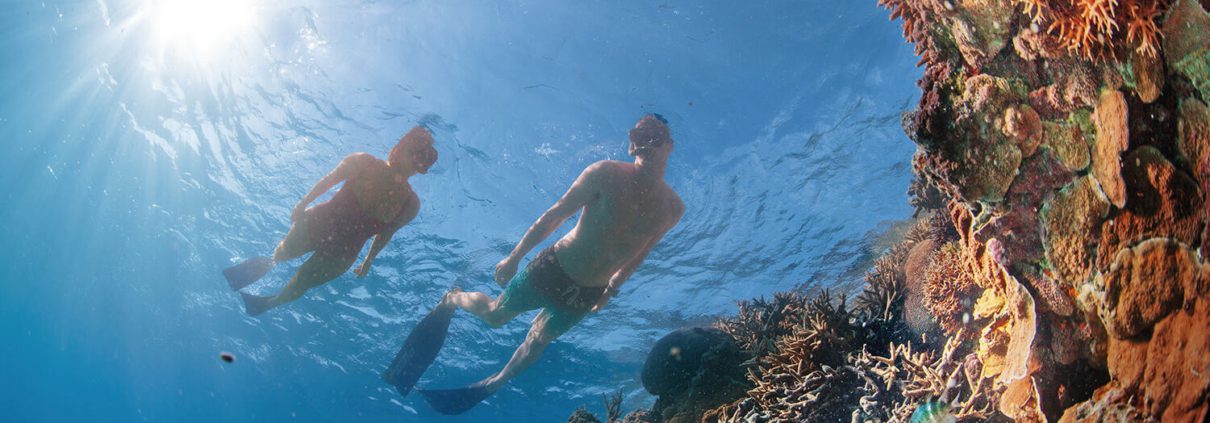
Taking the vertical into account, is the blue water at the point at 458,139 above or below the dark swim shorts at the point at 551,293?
above

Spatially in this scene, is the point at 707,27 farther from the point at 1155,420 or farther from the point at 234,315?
the point at 234,315

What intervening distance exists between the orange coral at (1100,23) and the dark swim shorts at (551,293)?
6.44m

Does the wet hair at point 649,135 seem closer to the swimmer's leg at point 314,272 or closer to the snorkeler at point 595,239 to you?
the snorkeler at point 595,239

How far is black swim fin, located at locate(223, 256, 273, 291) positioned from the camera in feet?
30.0

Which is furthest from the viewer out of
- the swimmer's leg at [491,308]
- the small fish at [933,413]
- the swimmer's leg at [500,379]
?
the swimmer's leg at [500,379]

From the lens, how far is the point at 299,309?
25453mm

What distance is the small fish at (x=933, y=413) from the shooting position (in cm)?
267

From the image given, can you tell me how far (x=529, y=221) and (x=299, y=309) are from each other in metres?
17.2

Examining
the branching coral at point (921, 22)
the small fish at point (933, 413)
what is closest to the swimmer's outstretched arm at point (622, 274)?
the small fish at point (933, 413)

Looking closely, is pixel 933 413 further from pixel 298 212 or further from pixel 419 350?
pixel 419 350

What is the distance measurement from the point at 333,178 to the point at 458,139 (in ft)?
Result: 21.1

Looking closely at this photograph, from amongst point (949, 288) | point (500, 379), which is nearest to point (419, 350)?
point (500, 379)

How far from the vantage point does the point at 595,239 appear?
7.25m

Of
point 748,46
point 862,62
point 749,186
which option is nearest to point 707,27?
point 748,46
